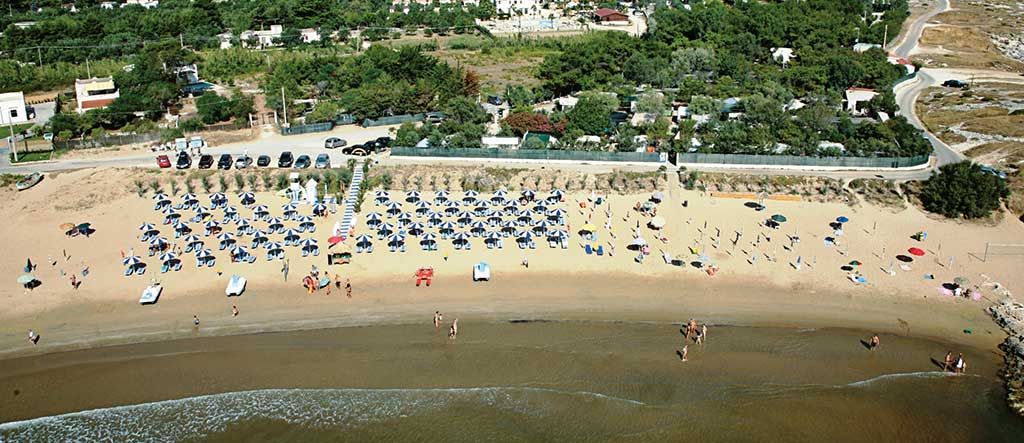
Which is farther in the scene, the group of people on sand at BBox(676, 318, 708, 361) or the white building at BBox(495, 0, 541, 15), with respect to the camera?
the white building at BBox(495, 0, 541, 15)

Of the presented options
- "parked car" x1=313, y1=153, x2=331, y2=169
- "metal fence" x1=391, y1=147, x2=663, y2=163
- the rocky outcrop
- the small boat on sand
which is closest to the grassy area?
the small boat on sand

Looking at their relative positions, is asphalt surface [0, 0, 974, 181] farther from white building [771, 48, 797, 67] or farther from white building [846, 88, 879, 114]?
white building [771, 48, 797, 67]

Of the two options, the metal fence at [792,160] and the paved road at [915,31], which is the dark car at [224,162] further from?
the paved road at [915,31]

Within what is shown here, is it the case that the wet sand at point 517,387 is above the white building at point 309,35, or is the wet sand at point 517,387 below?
below

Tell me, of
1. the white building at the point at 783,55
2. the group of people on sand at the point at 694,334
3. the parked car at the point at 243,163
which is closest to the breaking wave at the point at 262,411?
the group of people on sand at the point at 694,334

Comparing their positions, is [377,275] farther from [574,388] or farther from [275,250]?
[574,388]

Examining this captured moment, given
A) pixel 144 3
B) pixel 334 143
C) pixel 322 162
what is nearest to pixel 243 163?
pixel 322 162

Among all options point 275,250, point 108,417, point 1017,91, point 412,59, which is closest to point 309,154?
point 275,250
